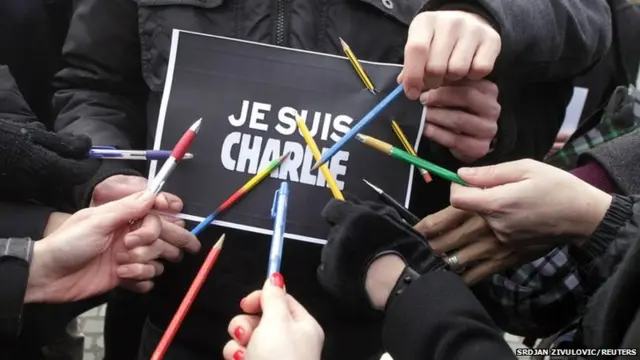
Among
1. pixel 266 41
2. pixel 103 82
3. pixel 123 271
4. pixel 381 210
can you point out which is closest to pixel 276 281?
pixel 381 210

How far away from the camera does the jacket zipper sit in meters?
0.92

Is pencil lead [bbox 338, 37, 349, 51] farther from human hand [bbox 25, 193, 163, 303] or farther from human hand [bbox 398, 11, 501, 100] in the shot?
human hand [bbox 25, 193, 163, 303]

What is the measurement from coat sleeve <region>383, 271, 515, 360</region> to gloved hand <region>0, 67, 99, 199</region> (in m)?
0.44

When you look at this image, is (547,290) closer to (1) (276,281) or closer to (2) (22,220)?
(1) (276,281)

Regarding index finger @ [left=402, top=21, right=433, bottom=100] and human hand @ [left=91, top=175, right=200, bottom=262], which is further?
human hand @ [left=91, top=175, right=200, bottom=262]

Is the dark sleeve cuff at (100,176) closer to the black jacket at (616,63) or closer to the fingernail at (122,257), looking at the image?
the fingernail at (122,257)

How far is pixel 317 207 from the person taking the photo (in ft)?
2.95

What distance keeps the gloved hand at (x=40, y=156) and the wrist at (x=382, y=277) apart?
1.31ft

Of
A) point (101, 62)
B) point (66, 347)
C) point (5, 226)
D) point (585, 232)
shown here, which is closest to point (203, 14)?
point (101, 62)

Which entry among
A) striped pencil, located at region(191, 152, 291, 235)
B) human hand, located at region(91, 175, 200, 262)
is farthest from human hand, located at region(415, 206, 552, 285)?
human hand, located at region(91, 175, 200, 262)

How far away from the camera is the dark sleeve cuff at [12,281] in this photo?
32.3 inches

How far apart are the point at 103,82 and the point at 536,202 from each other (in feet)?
2.08

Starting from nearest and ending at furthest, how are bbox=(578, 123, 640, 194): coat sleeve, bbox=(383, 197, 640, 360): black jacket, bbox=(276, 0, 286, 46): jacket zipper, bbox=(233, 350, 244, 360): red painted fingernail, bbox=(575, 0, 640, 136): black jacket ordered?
bbox=(383, 197, 640, 360): black jacket, bbox=(233, 350, 244, 360): red painted fingernail, bbox=(578, 123, 640, 194): coat sleeve, bbox=(276, 0, 286, 46): jacket zipper, bbox=(575, 0, 640, 136): black jacket

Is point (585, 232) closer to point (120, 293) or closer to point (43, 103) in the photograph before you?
point (120, 293)
